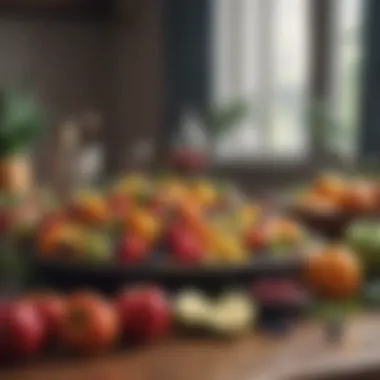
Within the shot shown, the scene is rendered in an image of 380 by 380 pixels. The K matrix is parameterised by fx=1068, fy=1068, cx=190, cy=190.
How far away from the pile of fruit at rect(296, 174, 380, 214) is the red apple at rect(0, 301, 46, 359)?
34.4 inches

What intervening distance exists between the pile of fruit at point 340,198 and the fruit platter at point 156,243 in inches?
9.2

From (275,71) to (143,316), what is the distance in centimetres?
266

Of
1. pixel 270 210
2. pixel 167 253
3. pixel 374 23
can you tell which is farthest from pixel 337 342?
pixel 374 23

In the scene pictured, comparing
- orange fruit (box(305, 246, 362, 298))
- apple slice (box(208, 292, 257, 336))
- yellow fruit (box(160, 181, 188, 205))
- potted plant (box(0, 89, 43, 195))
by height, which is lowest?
apple slice (box(208, 292, 257, 336))

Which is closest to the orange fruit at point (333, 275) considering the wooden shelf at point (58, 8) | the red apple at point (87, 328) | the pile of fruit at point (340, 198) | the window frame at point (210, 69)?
the red apple at point (87, 328)

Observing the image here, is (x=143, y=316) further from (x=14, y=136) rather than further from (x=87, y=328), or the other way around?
(x=14, y=136)

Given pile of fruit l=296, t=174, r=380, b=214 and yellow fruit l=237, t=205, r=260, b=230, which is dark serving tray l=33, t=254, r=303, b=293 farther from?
pile of fruit l=296, t=174, r=380, b=214

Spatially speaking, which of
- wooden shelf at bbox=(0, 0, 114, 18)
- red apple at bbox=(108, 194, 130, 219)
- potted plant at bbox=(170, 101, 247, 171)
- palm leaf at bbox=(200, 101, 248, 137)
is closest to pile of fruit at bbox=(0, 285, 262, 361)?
red apple at bbox=(108, 194, 130, 219)

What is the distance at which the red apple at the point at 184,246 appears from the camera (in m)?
1.49

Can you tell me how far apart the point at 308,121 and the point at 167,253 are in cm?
228

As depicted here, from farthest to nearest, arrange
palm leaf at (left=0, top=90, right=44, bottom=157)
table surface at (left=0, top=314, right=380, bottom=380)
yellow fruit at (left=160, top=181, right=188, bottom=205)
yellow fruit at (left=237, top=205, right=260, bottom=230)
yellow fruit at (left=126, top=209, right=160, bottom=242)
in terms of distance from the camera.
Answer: palm leaf at (left=0, top=90, right=44, bottom=157) < yellow fruit at (left=160, top=181, right=188, bottom=205) < yellow fruit at (left=237, top=205, right=260, bottom=230) < yellow fruit at (left=126, top=209, right=160, bottom=242) < table surface at (left=0, top=314, right=380, bottom=380)

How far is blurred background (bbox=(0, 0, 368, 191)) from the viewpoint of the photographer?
3.62 metres

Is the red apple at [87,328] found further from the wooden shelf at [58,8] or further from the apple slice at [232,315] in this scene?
the wooden shelf at [58,8]

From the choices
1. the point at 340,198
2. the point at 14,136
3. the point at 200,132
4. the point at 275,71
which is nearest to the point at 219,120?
the point at 200,132
